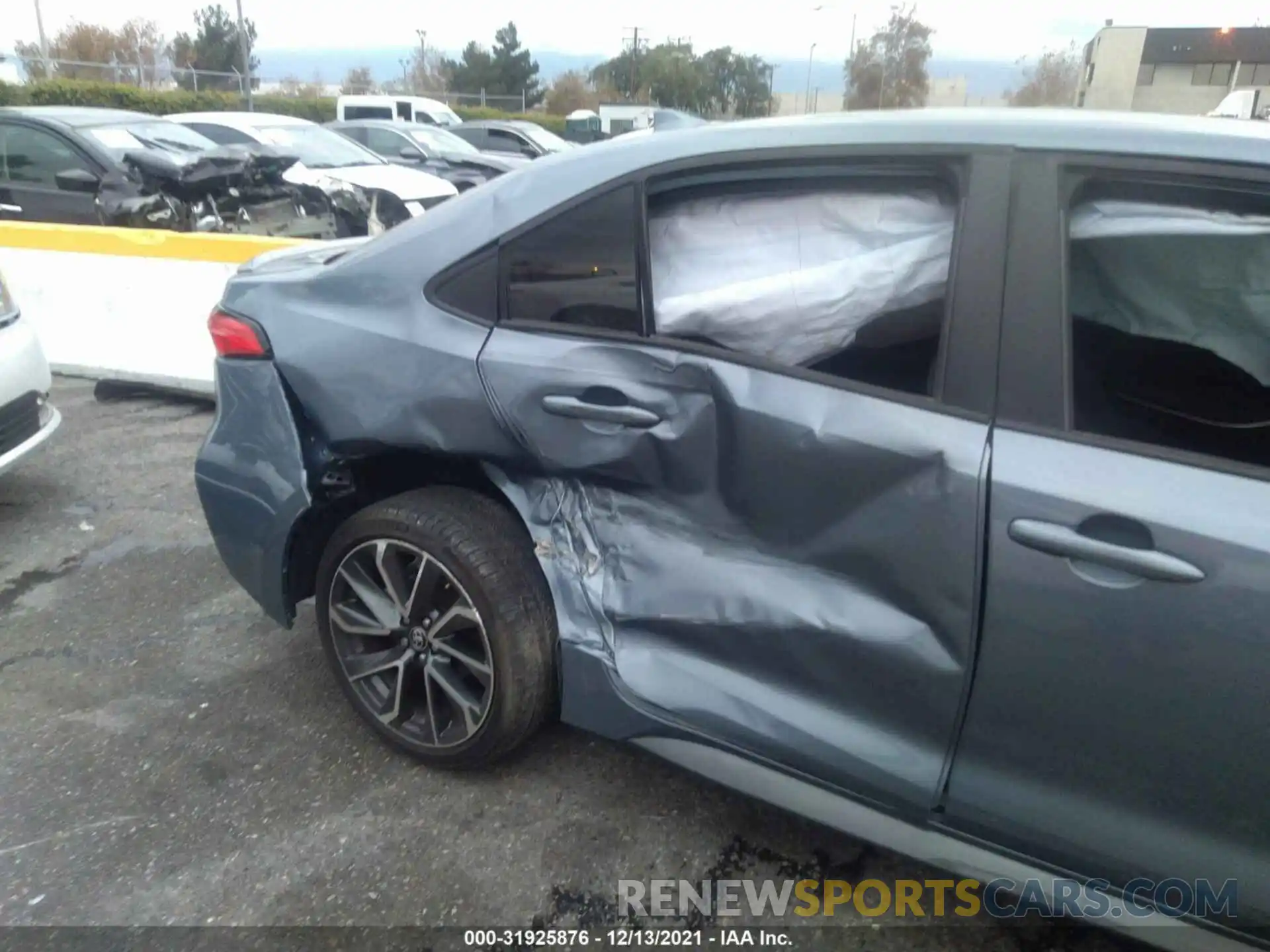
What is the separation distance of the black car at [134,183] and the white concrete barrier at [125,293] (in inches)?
69.0

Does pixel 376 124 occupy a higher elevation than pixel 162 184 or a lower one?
higher

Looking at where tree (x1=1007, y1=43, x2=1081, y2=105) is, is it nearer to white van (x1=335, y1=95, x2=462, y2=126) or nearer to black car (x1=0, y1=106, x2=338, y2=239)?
white van (x1=335, y1=95, x2=462, y2=126)

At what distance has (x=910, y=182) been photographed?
75.9 inches

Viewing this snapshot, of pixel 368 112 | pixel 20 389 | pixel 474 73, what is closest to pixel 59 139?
pixel 20 389

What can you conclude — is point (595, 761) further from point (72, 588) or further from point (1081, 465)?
point (72, 588)

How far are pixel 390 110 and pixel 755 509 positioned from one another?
80.3 ft

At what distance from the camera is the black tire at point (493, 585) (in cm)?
232

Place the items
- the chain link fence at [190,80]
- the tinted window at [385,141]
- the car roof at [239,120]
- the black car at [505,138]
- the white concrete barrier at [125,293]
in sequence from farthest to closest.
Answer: the chain link fence at [190,80] → the black car at [505,138] → the tinted window at [385,141] → the car roof at [239,120] → the white concrete barrier at [125,293]

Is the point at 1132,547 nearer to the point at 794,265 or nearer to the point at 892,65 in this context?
the point at 794,265

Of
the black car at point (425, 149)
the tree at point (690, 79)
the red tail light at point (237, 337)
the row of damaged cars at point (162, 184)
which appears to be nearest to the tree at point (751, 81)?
the tree at point (690, 79)

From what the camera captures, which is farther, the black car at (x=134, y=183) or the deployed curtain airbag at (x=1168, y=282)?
the black car at (x=134, y=183)

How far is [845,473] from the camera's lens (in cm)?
188

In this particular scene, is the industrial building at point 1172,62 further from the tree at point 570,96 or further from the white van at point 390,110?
the white van at point 390,110

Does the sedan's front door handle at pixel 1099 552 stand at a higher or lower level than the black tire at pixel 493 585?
higher
